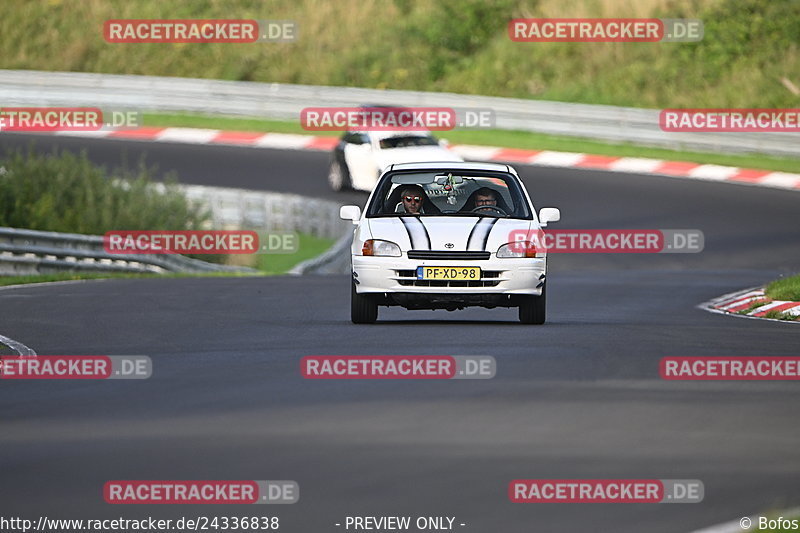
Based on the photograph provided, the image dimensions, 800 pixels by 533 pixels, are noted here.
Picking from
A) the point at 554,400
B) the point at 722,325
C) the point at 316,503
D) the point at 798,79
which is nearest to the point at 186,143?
the point at 798,79

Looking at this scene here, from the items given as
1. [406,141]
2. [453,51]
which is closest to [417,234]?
[406,141]

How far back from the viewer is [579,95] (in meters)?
40.0

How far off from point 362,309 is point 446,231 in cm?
108

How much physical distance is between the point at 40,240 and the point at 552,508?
1676cm

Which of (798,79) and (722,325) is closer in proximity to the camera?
(722,325)

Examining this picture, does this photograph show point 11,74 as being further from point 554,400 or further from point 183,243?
point 554,400

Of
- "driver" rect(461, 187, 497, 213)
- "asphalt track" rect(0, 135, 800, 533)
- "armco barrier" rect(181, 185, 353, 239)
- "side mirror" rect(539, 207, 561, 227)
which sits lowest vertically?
"asphalt track" rect(0, 135, 800, 533)

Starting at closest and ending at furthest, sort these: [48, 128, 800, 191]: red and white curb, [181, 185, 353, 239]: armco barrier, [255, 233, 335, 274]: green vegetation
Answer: [255, 233, 335, 274]: green vegetation < [181, 185, 353, 239]: armco barrier < [48, 128, 800, 191]: red and white curb

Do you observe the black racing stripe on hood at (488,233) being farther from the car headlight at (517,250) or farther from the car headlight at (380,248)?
the car headlight at (380,248)

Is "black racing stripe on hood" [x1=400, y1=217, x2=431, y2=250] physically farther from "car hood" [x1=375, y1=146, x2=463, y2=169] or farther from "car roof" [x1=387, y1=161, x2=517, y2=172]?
"car hood" [x1=375, y1=146, x2=463, y2=169]

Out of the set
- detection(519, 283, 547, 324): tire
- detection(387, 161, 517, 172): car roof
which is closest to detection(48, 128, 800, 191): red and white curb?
detection(387, 161, 517, 172): car roof

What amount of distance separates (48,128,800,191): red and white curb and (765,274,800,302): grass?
1426cm

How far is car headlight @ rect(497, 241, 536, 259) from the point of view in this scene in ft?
45.0

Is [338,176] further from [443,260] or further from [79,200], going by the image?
[443,260]
